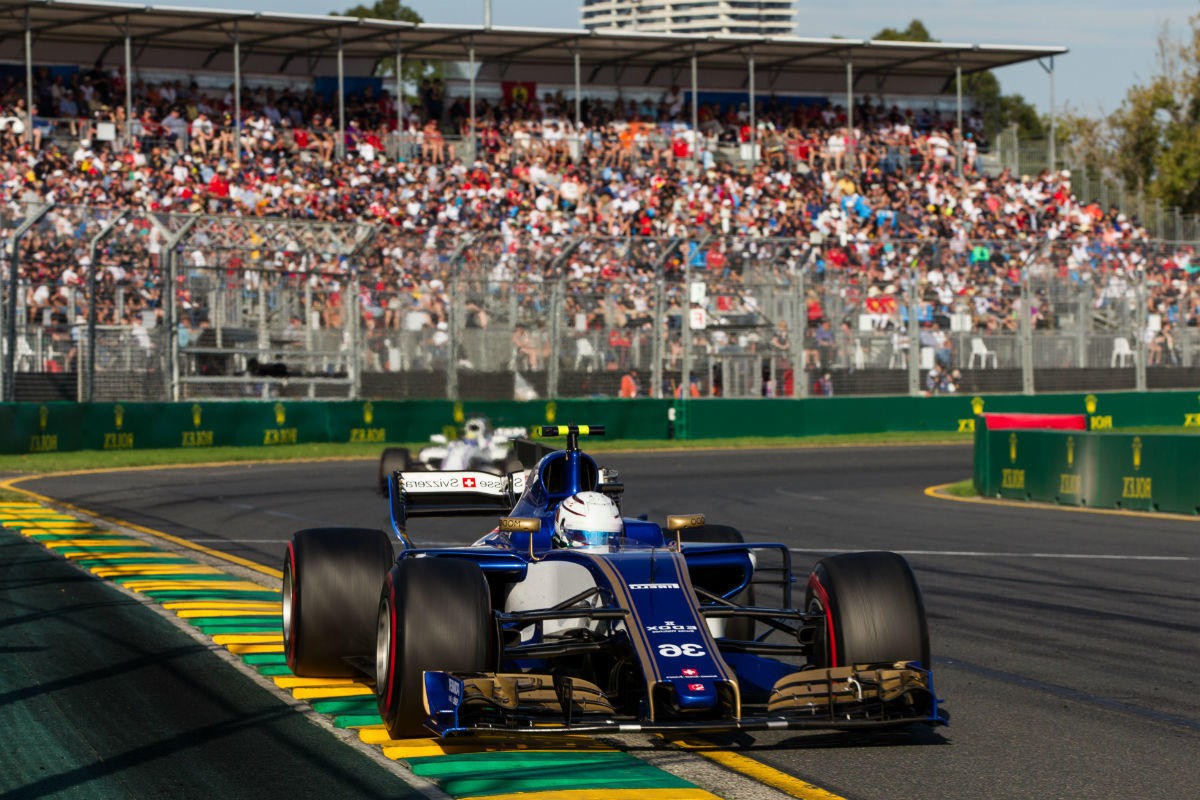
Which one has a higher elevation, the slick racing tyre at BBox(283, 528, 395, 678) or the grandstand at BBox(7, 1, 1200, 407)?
the grandstand at BBox(7, 1, 1200, 407)

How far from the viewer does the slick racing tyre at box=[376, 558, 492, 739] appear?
7.06m

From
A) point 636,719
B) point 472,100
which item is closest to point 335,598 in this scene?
point 636,719

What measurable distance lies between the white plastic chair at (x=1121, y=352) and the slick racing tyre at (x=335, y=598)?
2941 cm

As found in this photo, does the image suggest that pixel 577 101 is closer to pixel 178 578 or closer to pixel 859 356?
pixel 859 356

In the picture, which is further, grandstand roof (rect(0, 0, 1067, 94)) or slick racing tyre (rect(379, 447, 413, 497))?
grandstand roof (rect(0, 0, 1067, 94))

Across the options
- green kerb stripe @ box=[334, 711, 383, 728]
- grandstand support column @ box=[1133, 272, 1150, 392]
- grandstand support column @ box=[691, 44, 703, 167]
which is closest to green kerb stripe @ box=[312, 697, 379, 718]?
green kerb stripe @ box=[334, 711, 383, 728]

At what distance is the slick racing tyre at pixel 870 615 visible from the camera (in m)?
7.40

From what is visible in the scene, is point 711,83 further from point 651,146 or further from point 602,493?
point 602,493

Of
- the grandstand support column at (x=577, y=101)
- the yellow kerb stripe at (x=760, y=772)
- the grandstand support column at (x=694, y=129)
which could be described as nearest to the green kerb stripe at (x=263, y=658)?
the yellow kerb stripe at (x=760, y=772)

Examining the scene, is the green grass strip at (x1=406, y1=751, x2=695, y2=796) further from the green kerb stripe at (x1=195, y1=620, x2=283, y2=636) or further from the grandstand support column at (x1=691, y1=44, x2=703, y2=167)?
the grandstand support column at (x1=691, y1=44, x2=703, y2=167)

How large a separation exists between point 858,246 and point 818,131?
1309 cm

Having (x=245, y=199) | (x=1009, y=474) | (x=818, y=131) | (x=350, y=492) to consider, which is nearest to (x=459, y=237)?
(x=245, y=199)

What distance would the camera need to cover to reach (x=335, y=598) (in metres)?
8.45

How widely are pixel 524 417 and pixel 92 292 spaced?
8084 millimetres
